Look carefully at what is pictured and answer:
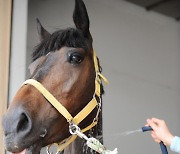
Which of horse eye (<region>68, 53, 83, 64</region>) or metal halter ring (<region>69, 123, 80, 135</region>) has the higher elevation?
horse eye (<region>68, 53, 83, 64</region>)

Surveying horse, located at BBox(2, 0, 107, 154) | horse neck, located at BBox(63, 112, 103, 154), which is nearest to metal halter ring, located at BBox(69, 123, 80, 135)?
horse, located at BBox(2, 0, 107, 154)

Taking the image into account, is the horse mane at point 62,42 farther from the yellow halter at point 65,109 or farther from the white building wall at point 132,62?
the white building wall at point 132,62

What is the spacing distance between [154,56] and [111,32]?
0.93 meters

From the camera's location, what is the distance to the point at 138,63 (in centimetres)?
589

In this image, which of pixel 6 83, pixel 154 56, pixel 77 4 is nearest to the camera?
pixel 77 4

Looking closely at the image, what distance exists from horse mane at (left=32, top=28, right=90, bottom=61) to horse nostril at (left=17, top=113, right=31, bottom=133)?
1.10 feet

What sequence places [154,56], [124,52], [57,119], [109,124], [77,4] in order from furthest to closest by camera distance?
[154,56] < [124,52] < [109,124] < [77,4] < [57,119]

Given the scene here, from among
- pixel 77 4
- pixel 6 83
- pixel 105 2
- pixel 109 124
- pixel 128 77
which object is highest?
pixel 77 4

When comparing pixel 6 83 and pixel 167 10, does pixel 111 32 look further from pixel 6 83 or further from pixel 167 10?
pixel 6 83

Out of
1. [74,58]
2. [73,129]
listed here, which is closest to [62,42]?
[74,58]

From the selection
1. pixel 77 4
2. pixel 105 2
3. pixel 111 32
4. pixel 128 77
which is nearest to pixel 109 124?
pixel 128 77

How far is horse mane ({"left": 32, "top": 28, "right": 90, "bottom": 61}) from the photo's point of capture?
5.47 ft

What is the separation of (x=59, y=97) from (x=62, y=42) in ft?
0.82

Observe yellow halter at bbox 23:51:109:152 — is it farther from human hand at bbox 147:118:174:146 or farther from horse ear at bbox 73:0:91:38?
human hand at bbox 147:118:174:146
